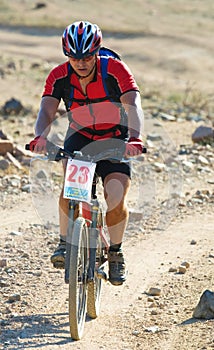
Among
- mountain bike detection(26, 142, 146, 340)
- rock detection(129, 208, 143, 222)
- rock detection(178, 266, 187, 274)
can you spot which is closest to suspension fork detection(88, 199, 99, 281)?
mountain bike detection(26, 142, 146, 340)

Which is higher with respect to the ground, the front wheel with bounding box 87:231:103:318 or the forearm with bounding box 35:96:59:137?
the forearm with bounding box 35:96:59:137

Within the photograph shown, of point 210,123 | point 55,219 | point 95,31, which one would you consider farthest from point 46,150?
point 210,123

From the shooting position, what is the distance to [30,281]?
6.03 m

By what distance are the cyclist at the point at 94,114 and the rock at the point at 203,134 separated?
5.66 m

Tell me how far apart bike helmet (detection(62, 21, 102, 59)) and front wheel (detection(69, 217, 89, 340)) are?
1.05 meters

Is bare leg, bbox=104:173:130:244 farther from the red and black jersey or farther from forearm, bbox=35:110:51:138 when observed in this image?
forearm, bbox=35:110:51:138

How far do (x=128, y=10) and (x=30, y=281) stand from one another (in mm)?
31079

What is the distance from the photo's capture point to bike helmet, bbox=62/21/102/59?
5105 mm

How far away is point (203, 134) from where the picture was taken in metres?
11.1

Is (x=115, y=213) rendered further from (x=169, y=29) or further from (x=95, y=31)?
(x=169, y=29)

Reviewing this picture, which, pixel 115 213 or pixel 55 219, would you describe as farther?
pixel 55 219

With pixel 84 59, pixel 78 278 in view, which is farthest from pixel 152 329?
pixel 84 59

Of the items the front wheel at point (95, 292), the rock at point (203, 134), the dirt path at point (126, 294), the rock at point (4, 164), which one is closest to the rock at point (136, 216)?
the dirt path at point (126, 294)

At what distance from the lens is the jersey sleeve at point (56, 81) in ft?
17.4
